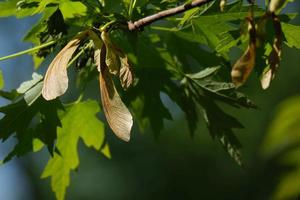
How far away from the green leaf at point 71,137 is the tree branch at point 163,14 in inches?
17.6

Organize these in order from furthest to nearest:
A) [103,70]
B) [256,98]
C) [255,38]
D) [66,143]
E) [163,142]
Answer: [163,142] → [256,98] → [66,143] → [103,70] → [255,38]

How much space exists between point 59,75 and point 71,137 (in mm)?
587

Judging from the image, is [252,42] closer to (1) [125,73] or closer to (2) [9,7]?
(1) [125,73]

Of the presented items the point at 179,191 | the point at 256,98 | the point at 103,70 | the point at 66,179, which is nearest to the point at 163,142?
the point at 179,191

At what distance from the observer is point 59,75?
1448mm

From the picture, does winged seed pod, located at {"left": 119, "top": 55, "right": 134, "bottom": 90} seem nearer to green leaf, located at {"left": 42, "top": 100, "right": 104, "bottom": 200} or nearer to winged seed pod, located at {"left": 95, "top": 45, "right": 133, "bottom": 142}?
winged seed pod, located at {"left": 95, "top": 45, "right": 133, "bottom": 142}

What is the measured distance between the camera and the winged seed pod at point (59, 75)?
1436 millimetres

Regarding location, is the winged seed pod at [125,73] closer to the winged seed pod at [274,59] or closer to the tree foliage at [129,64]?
the tree foliage at [129,64]

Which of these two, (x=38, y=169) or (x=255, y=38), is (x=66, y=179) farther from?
(x=38, y=169)

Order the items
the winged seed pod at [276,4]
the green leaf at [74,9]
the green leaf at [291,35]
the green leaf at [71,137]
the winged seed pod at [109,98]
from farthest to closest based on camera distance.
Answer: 1. the green leaf at [71,137]
2. the green leaf at [74,9]
3. the green leaf at [291,35]
4. the winged seed pod at [109,98]
5. the winged seed pod at [276,4]

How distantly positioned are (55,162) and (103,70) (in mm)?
679

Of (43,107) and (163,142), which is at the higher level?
(43,107)

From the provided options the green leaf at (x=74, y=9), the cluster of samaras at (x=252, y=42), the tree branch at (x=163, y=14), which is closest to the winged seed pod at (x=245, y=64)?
the cluster of samaras at (x=252, y=42)

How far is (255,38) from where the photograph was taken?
1271 mm
